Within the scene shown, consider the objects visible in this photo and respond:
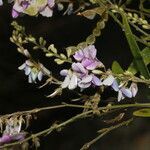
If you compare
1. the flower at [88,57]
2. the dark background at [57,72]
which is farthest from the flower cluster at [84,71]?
the dark background at [57,72]

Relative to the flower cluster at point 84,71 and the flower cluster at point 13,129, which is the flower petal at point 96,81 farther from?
the flower cluster at point 13,129

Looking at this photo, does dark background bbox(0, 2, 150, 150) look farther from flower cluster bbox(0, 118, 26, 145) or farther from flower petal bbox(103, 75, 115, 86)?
flower petal bbox(103, 75, 115, 86)

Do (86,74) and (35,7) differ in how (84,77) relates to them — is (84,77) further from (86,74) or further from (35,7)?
(35,7)

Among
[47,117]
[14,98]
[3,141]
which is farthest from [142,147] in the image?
[3,141]

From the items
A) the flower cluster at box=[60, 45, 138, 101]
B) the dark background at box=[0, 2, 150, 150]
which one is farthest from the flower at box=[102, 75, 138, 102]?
the dark background at box=[0, 2, 150, 150]

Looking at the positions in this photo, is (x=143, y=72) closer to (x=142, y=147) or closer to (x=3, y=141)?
(x=3, y=141)

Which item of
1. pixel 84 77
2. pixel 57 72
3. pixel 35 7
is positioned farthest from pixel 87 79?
pixel 57 72

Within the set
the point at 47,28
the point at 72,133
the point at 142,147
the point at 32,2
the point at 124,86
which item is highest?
the point at 47,28
